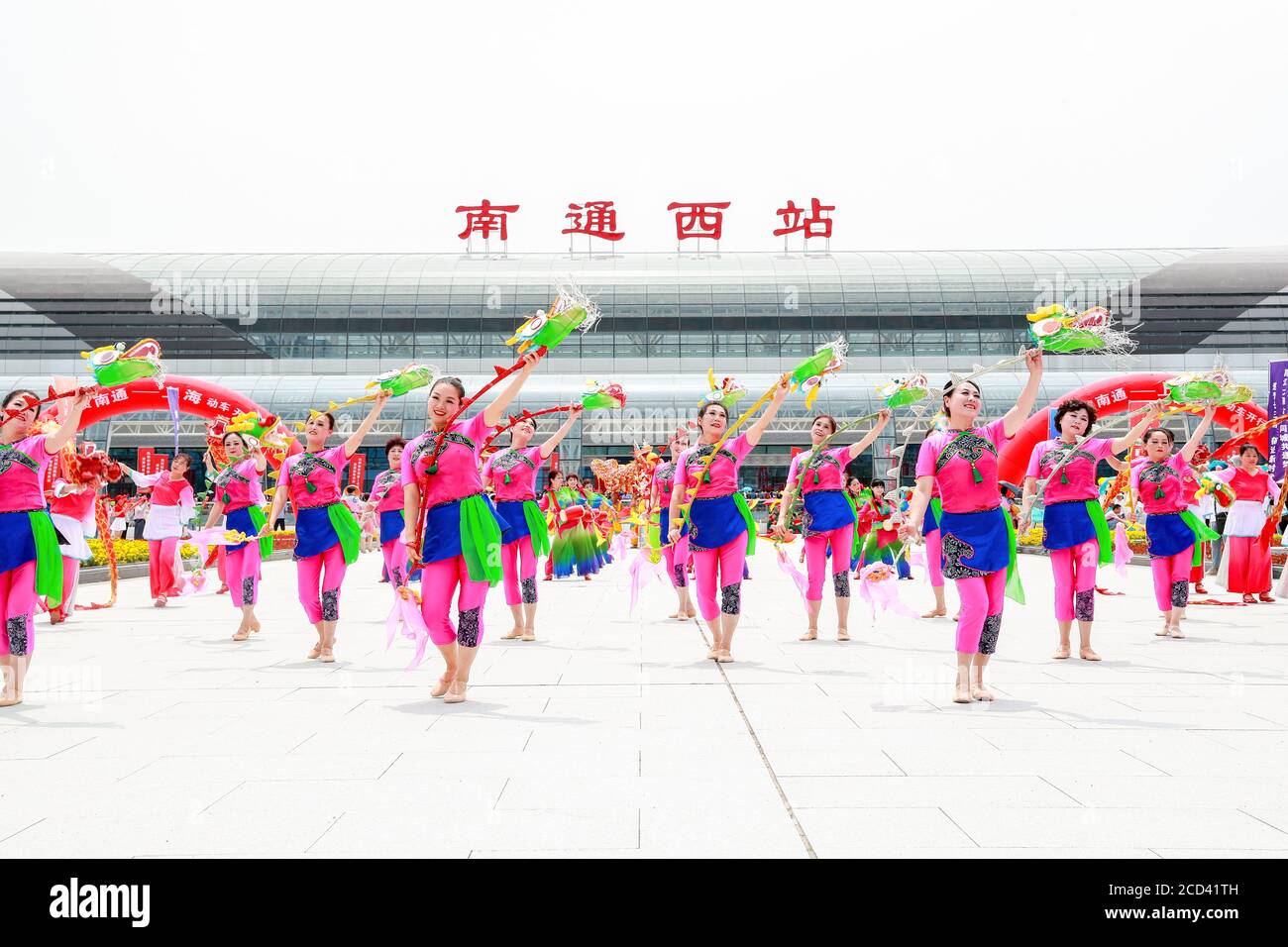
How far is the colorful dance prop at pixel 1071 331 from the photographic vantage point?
5.58m

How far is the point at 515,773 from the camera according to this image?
12.5ft

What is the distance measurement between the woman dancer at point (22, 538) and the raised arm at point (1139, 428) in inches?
278

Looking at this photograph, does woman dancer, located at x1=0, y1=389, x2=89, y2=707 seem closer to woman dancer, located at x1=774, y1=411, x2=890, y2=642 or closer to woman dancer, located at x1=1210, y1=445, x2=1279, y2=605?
woman dancer, located at x1=774, y1=411, x2=890, y2=642

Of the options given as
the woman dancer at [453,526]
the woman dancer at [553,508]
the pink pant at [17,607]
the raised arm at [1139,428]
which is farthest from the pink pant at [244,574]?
the raised arm at [1139,428]

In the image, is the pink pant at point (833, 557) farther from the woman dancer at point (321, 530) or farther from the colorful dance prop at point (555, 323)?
the woman dancer at point (321, 530)

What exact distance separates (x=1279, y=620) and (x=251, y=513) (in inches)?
372

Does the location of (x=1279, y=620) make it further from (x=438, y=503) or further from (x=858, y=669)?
(x=438, y=503)

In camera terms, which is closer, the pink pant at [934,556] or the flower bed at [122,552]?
the pink pant at [934,556]

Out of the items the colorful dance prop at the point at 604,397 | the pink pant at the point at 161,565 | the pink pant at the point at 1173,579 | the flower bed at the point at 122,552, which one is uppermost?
the colorful dance prop at the point at 604,397

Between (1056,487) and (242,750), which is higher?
(1056,487)

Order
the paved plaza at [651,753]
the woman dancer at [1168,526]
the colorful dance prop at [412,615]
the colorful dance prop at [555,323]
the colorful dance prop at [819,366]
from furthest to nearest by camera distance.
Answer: the woman dancer at [1168,526] → the colorful dance prop at [819,366] → the colorful dance prop at [412,615] → the colorful dance prop at [555,323] → the paved plaza at [651,753]

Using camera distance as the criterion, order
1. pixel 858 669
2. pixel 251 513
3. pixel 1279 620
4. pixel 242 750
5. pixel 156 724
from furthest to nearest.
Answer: pixel 1279 620
pixel 251 513
pixel 858 669
pixel 156 724
pixel 242 750

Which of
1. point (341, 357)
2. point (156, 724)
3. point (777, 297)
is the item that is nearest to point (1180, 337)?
point (777, 297)
